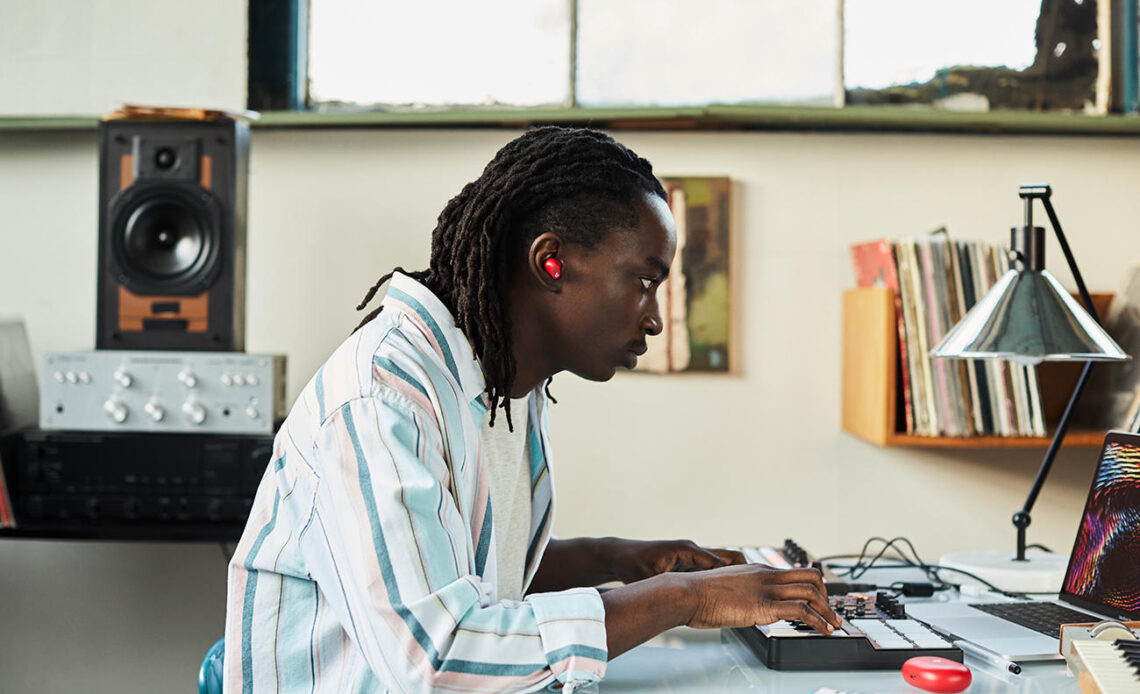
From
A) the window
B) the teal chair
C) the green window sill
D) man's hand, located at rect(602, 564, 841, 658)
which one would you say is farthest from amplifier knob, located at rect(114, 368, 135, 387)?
man's hand, located at rect(602, 564, 841, 658)

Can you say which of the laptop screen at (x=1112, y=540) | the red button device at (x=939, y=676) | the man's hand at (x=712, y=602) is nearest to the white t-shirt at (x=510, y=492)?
A: the man's hand at (x=712, y=602)

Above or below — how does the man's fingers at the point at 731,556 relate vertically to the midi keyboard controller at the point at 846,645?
above

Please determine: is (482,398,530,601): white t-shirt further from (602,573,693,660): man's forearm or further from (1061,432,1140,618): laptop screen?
(1061,432,1140,618): laptop screen

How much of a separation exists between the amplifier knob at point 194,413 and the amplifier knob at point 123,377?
107 mm

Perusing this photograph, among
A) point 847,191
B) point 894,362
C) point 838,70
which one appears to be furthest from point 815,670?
point 838,70

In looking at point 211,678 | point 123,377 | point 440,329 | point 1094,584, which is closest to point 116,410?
point 123,377

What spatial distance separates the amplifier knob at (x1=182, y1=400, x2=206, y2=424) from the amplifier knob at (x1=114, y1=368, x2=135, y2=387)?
11 centimetres

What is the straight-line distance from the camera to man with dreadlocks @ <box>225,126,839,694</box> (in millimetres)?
944

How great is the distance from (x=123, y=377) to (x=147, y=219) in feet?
0.98

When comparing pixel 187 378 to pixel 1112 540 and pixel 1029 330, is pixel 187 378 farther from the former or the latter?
pixel 1112 540

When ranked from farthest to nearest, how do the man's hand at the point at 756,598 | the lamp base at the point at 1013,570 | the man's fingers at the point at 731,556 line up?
the lamp base at the point at 1013,570
the man's fingers at the point at 731,556
the man's hand at the point at 756,598

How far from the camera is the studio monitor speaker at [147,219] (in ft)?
6.59

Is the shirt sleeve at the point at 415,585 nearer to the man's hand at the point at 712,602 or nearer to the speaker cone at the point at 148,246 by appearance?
the man's hand at the point at 712,602

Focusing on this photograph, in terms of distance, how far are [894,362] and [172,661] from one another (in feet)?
5.27
